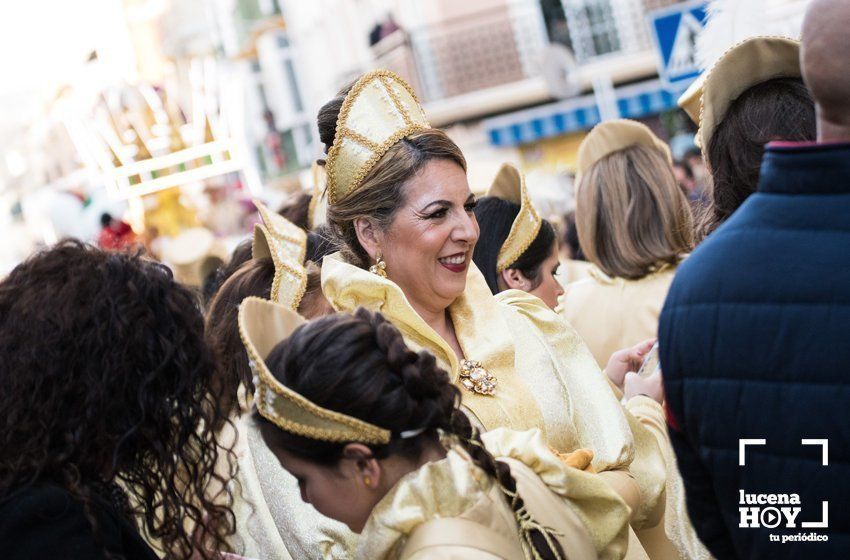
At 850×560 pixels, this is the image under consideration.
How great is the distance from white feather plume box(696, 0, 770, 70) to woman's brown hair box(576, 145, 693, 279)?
0.42 metres

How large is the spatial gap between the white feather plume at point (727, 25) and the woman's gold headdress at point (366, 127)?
4.95ft

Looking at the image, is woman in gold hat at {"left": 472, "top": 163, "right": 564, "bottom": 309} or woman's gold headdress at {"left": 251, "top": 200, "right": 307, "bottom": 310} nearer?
woman's gold headdress at {"left": 251, "top": 200, "right": 307, "bottom": 310}

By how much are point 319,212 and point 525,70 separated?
19.2 meters

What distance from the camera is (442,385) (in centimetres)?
Result: 222

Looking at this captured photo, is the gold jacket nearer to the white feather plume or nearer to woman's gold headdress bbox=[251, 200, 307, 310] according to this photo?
woman's gold headdress bbox=[251, 200, 307, 310]

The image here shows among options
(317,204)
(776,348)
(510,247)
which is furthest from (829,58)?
(317,204)

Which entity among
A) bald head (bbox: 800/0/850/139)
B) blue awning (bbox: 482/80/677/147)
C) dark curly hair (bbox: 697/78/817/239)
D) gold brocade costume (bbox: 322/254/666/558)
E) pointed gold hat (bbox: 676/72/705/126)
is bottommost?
blue awning (bbox: 482/80/677/147)

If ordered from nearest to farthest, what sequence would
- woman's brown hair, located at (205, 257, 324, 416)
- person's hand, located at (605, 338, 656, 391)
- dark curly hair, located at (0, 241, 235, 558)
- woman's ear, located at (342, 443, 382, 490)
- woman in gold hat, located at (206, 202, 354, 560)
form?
dark curly hair, located at (0, 241, 235, 558) < woman's ear, located at (342, 443, 382, 490) < woman in gold hat, located at (206, 202, 354, 560) < woman's brown hair, located at (205, 257, 324, 416) < person's hand, located at (605, 338, 656, 391)

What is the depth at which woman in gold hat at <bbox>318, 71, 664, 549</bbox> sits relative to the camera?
287 cm

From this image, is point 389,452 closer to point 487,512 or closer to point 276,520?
point 487,512

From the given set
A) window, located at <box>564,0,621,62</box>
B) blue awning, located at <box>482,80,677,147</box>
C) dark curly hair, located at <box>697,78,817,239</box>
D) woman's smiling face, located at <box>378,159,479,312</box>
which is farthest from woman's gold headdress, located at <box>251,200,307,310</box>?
window, located at <box>564,0,621,62</box>

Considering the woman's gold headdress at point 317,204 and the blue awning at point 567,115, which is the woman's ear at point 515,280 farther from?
the blue awning at point 567,115

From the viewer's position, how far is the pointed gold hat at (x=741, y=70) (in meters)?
2.74

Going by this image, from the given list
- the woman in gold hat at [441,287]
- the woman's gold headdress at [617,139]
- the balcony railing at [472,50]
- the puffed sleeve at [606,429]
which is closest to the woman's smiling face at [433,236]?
the woman in gold hat at [441,287]
